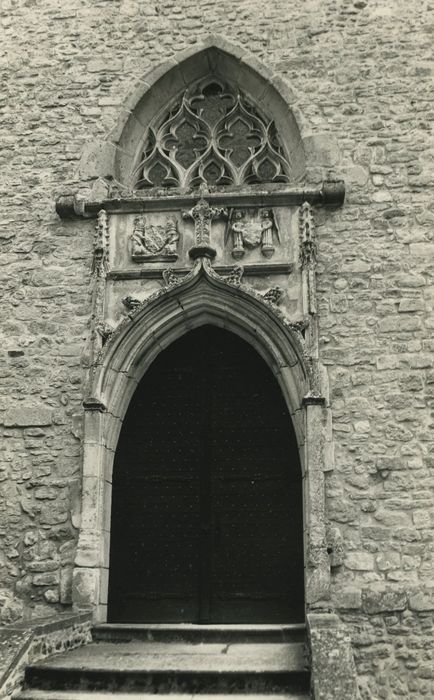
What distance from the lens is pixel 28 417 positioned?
23.0 feet

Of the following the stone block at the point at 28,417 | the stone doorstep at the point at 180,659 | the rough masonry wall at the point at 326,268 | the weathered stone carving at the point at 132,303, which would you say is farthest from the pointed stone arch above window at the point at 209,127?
the stone doorstep at the point at 180,659

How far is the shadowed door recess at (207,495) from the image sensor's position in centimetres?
689

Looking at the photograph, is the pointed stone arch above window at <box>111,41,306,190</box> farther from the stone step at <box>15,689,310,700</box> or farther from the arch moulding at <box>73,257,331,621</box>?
the stone step at <box>15,689,310,700</box>

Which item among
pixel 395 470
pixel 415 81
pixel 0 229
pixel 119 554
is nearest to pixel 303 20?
pixel 415 81

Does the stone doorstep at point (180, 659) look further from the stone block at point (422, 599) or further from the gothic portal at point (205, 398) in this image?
the stone block at point (422, 599)

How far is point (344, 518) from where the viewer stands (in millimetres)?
6520

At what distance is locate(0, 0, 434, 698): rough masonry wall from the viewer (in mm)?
6445

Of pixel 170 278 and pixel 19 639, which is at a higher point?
pixel 170 278

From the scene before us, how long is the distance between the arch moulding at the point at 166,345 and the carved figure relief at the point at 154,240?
27 cm

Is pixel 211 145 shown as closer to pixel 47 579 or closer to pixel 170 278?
pixel 170 278

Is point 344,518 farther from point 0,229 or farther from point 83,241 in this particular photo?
point 0,229

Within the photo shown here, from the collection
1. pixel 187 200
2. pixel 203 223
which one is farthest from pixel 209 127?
pixel 203 223

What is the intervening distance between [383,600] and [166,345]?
2.91m

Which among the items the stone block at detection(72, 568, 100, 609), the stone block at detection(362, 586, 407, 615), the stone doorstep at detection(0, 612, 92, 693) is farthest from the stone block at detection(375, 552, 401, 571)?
the stone doorstep at detection(0, 612, 92, 693)
